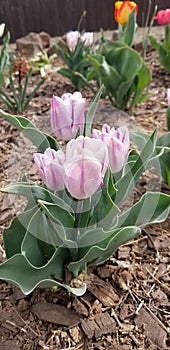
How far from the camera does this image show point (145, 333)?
1409 mm

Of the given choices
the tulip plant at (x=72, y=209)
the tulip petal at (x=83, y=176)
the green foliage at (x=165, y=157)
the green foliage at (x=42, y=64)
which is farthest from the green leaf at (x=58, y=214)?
the green foliage at (x=42, y=64)

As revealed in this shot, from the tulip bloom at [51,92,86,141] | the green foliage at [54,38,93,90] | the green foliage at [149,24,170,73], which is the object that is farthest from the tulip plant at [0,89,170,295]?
the green foliage at [149,24,170,73]

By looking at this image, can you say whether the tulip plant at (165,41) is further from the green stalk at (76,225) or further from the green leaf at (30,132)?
the green stalk at (76,225)

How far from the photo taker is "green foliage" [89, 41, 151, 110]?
2.31 meters

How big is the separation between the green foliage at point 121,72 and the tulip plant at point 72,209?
897mm

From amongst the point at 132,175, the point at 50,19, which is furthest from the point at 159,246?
the point at 50,19

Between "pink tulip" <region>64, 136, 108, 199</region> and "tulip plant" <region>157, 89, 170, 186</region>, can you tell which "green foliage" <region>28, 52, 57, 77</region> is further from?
"pink tulip" <region>64, 136, 108, 199</region>

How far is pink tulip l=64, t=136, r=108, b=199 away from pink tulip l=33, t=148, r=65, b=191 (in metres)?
0.05

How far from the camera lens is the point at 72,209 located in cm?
135

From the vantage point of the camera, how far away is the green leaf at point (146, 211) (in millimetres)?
1408

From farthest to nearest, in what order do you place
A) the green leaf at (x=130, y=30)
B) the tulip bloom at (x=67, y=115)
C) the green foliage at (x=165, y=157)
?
the green leaf at (x=130, y=30) < the green foliage at (x=165, y=157) < the tulip bloom at (x=67, y=115)

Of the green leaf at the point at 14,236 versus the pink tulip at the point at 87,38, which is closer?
the green leaf at the point at 14,236

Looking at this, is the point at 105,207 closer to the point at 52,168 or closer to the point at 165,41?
the point at 52,168

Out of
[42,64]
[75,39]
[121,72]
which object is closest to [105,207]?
[121,72]
